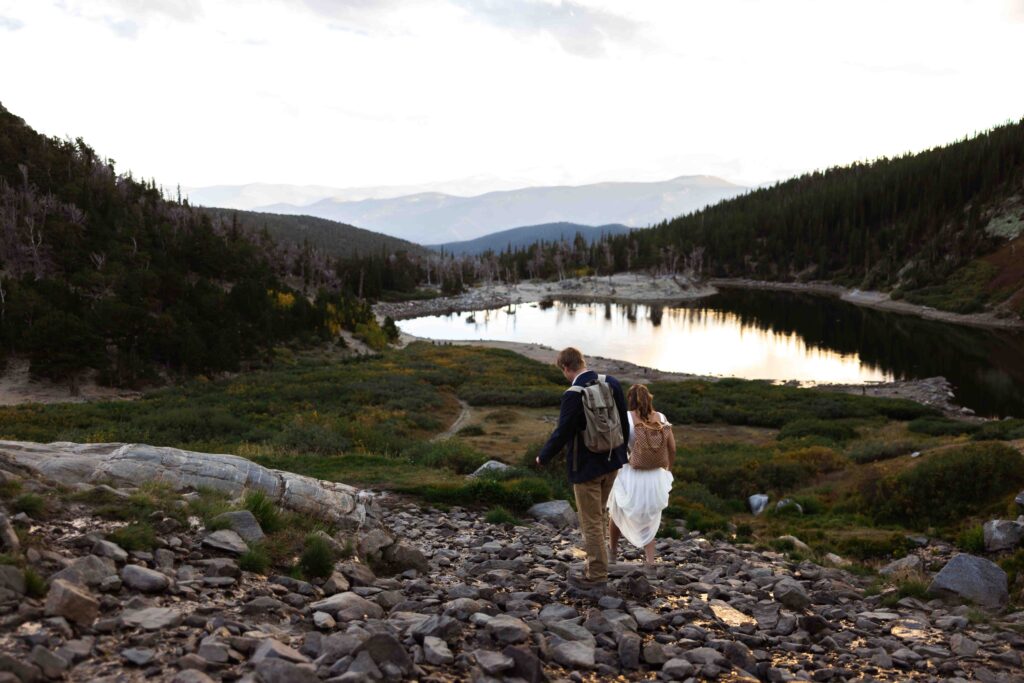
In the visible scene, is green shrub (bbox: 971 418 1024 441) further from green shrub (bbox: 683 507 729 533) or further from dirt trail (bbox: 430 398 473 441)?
dirt trail (bbox: 430 398 473 441)

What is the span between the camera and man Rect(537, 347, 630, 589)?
8.33 meters

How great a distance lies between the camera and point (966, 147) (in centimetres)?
16388

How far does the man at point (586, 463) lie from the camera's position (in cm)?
833

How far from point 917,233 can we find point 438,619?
6778 inches

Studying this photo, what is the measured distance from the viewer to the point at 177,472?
9.45 meters

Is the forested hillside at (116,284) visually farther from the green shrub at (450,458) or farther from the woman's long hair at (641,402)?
the woman's long hair at (641,402)

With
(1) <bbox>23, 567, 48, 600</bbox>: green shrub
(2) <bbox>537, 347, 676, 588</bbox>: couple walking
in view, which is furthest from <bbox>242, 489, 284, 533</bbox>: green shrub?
(2) <bbox>537, 347, 676, 588</bbox>: couple walking

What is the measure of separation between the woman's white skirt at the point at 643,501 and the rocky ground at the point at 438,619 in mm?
512

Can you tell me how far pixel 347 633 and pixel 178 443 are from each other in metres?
17.2

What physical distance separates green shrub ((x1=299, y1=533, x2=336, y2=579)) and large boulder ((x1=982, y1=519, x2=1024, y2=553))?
11162 mm

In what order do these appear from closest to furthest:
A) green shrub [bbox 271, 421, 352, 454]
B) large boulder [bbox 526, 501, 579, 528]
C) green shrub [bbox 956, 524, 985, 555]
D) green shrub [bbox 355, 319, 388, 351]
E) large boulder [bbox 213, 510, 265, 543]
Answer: large boulder [bbox 213, 510, 265, 543]
green shrub [bbox 956, 524, 985, 555]
large boulder [bbox 526, 501, 579, 528]
green shrub [bbox 271, 421, 352, 454]
green shrub [bbox 355, 319, 388, 351]

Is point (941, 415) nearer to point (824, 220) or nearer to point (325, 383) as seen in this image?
point (325, 383)

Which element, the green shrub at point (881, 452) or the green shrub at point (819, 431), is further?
the green shrub at point (819, 431)

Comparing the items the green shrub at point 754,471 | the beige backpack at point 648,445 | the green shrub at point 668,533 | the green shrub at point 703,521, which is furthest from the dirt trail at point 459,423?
the beige backpack at point 648,445
